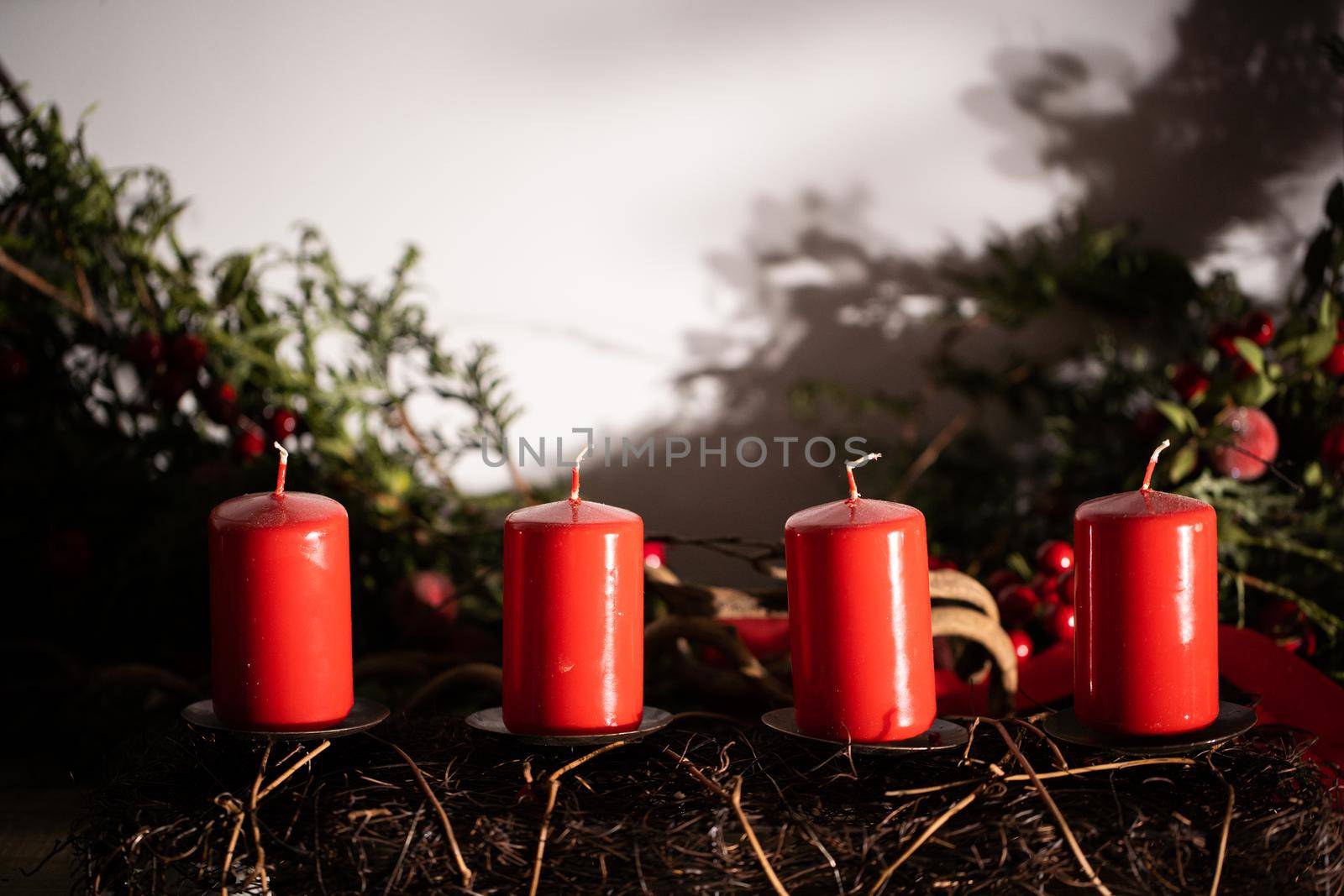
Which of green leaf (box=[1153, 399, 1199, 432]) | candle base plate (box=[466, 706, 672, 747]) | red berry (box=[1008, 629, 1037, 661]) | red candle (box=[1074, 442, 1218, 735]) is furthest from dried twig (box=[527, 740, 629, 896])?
green leaf (box=[1153, 399, 1199, 432])

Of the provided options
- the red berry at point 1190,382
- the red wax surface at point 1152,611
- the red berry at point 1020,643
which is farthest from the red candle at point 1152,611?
the red berry at point 1190,382

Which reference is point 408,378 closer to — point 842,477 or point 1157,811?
point 842,477

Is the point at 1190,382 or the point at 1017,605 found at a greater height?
the point at 1190,382

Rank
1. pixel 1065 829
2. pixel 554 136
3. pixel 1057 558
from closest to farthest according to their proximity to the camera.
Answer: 1. pixel 1065 829
2. pixel 1057 558
3. pixel 554 136

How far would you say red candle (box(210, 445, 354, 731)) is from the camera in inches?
18.9

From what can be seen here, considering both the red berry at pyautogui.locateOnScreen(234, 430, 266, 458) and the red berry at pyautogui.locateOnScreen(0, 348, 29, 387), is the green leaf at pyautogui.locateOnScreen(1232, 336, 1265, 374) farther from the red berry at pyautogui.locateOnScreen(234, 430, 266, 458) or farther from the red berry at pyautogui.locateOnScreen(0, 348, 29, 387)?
the red berry at pyautogui.locateOnScreen(0, 348, 29, 387)

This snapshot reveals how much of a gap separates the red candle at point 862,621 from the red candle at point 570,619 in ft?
0.28

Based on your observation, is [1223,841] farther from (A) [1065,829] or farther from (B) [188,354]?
(B) [188,354]

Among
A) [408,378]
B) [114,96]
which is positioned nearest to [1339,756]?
[408,378]

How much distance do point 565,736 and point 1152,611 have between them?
28 cm

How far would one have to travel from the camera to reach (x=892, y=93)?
1003 millimetres

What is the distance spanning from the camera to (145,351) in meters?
0.87

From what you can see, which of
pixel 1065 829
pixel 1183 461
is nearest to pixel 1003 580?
pixel 1183 461

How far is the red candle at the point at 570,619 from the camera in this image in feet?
1.55
